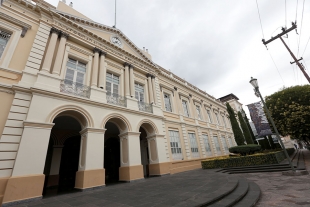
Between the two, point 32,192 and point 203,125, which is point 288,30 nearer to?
point 203,125

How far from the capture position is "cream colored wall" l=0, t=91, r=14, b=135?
18.7ft

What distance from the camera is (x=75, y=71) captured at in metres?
9.18

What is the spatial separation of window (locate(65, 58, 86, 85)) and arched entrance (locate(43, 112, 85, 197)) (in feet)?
8.03

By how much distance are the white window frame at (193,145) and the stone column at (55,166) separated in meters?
10.9

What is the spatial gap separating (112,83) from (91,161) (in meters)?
5.73

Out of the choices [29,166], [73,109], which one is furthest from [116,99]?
[29,166]

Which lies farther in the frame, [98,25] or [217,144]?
[217,144]

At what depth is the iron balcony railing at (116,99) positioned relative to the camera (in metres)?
9.31

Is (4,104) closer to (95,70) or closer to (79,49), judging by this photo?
(95,70)

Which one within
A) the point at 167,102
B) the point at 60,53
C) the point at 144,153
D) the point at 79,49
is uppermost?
the point at 79,49

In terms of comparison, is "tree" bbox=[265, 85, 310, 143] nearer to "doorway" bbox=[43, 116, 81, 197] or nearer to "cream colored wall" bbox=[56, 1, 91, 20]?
"doorway" bbox=[43, 116, 81, 197]

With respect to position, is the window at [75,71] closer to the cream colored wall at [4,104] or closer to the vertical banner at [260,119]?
the cream colored wall at [4,104]

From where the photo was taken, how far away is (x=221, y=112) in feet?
79.5

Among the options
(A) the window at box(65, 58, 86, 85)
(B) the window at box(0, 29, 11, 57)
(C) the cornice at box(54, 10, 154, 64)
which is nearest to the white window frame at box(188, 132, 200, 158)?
(C) the cornice at box(54, 10, 154, 64)
